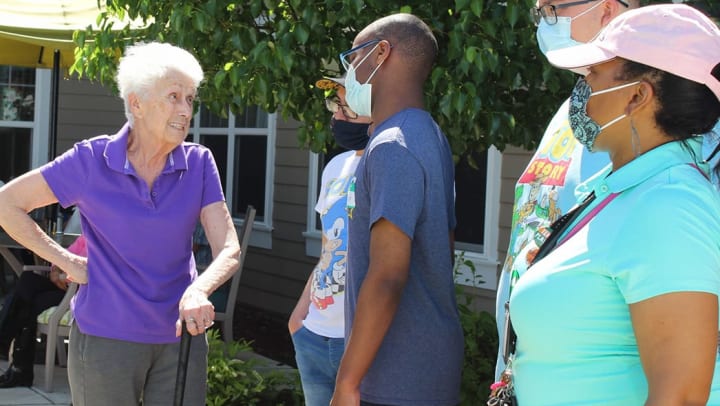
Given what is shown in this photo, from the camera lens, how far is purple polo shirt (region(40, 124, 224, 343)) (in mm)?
3512

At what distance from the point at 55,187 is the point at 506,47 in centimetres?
196

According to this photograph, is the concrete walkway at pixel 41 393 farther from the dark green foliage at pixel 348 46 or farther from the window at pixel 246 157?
the window at pixel 246 157

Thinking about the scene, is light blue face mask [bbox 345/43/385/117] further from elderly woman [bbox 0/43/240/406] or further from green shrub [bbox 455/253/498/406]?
green shrub [bbox 455/253/498/406]

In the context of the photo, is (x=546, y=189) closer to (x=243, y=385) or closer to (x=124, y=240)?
(x=124, y=240)

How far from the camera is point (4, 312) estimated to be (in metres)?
7.20

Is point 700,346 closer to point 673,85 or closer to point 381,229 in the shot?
point 673,85

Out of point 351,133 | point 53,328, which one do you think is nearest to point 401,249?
point 351,133

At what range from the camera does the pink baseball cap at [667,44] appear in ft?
6.46

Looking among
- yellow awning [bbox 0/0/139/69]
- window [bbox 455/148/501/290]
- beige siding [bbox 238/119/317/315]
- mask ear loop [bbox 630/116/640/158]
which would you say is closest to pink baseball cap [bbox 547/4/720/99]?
mask ear loop [bbox 630/116/640/158]

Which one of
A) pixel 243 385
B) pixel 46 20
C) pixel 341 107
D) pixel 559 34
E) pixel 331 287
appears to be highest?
pixel 46 20

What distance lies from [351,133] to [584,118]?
1857 mm

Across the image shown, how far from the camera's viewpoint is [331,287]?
3895 millimetres

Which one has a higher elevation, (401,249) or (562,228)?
(562,228)

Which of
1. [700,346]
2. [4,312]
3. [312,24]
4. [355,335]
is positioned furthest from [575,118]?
[4,312]
